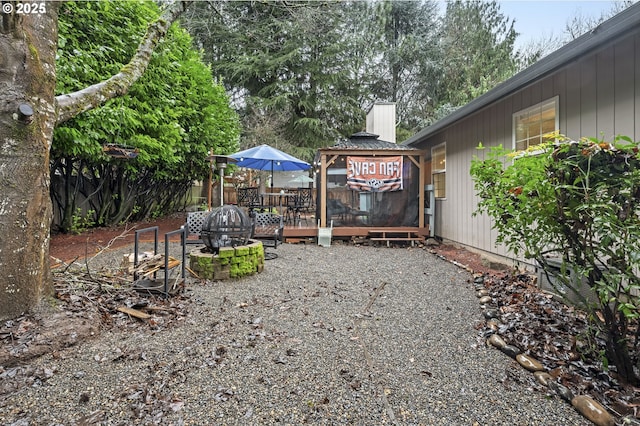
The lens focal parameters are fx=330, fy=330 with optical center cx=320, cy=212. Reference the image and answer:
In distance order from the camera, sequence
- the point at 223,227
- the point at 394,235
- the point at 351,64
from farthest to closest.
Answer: the point at 351,64
the point at 394,235
the point at 223,227

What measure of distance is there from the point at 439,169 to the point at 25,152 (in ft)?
26.0

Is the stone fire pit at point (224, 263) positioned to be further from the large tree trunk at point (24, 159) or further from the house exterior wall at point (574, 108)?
the house exterior wall at point (574, 108)

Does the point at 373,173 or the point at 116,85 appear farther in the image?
the point at 373,173

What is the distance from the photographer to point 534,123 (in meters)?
4.82

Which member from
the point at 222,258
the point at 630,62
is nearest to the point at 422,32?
the point at 630,62

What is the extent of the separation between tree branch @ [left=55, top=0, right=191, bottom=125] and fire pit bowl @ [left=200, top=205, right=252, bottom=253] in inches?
71.0

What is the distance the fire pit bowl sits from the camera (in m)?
4.45

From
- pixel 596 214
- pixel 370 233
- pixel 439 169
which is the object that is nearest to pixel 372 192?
pixel 370 233

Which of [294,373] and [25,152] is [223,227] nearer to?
[25,152]

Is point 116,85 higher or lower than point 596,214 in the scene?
higher

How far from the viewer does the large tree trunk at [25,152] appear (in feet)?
8.04

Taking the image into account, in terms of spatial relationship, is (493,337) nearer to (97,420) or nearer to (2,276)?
(97,420)

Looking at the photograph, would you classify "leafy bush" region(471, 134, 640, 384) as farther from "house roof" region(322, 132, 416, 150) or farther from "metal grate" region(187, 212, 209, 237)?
"house roof" region(322, 132, 416, 150)

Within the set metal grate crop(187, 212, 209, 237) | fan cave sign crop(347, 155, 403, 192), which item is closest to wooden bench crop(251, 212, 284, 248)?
metal grate crop(187, 212, 209, 237)
